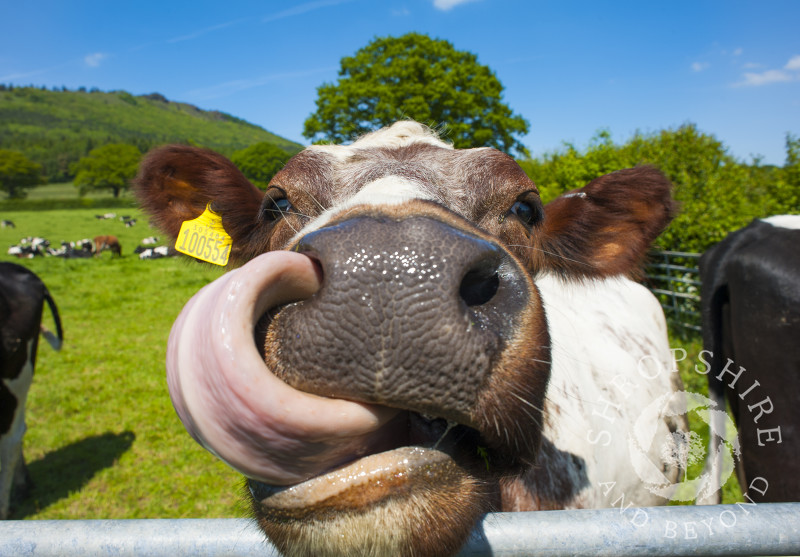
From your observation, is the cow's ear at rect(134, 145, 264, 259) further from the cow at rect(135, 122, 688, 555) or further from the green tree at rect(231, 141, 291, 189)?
the cow at rect(135, 122, 688, 555)

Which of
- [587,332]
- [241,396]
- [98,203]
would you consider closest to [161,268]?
[587,332]

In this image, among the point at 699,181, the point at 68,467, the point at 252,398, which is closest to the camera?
the point at 252,398

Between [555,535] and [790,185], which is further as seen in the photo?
[790,185]

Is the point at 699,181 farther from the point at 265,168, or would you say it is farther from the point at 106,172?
the point at 106,172

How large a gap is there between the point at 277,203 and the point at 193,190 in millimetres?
1117

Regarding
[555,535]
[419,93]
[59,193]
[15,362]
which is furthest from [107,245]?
[59,193]

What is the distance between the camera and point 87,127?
534ft

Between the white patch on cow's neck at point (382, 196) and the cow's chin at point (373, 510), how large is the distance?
2.20 feet

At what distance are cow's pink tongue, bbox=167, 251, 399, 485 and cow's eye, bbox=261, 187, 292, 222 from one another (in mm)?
1289

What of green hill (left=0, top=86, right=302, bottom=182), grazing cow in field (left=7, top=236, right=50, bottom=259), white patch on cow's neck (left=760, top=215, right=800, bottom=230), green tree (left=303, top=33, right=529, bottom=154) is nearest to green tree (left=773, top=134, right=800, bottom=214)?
white patch on cow's neck (left=760, top=215, right=800, bottom=230)

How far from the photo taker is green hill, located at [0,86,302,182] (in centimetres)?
12219

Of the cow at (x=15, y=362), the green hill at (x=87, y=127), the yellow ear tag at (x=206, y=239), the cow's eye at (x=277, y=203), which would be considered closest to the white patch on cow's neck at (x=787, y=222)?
the cow's eye at (x=277, y=203)

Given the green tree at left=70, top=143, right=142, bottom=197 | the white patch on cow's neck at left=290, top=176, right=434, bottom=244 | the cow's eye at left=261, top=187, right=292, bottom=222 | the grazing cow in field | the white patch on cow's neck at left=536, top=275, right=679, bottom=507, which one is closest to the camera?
the white patch on cow's neck at left=290, top=176, right=434, bottom=244

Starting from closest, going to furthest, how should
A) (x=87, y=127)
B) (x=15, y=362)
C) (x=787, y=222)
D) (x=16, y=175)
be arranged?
(x=787, y=222) < (x=15, y=362) < (x=16, y=175) < (x=87, y=127)
